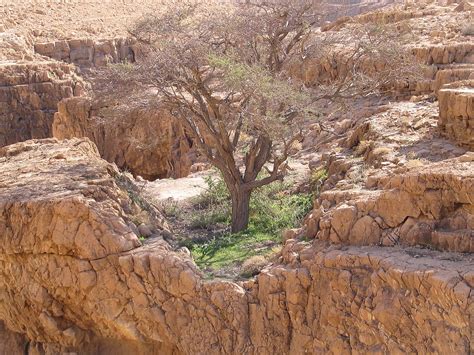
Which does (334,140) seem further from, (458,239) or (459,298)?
(459,298)

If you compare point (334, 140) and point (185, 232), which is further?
point (334, 140)

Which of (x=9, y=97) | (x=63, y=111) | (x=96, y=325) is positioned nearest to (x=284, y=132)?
(x=96, y=325)

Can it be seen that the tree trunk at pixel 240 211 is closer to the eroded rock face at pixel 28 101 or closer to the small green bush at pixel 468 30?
the small green bush at pixel 468 30

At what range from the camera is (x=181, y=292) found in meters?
7.46

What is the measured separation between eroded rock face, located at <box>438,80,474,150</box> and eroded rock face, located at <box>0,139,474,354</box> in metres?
2.37

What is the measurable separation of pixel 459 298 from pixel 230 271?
331 centimetres

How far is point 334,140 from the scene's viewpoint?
1348cm

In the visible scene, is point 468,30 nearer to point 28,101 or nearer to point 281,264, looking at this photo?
point 281,264

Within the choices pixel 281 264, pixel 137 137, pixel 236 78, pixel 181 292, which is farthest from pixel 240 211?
pixel 137 137

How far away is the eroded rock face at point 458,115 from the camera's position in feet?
27.5

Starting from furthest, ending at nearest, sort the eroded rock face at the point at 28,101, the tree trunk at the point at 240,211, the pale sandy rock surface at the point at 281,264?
the eroded rock face at the point at 28,101, the tree trunk at the point at 240,211, the pale sandy rock surface at the point at 281,264

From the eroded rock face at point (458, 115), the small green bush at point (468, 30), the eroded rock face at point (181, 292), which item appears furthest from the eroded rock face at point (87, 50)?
the eroded rock face at point (458, 115)

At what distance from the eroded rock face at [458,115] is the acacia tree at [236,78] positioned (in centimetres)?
201

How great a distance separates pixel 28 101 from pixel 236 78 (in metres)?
25.4
